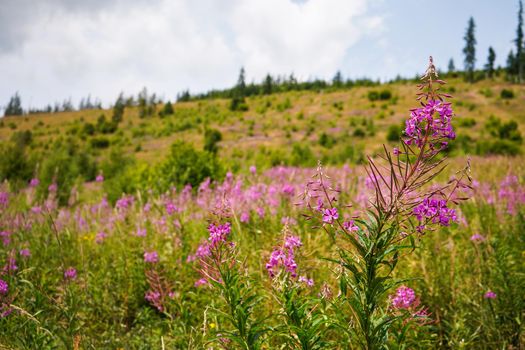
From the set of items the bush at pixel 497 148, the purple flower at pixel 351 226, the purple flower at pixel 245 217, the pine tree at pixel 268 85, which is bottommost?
the bush at pixel 497 148

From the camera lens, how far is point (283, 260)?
1325 millimetres

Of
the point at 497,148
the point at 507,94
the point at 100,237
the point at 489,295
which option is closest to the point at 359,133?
the point at 497,148

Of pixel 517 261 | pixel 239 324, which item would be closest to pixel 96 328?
pixel 239 324

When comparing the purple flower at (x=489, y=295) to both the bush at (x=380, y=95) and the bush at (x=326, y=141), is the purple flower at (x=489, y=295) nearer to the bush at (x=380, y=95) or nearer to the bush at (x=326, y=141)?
the bush at (x=326, y=141)

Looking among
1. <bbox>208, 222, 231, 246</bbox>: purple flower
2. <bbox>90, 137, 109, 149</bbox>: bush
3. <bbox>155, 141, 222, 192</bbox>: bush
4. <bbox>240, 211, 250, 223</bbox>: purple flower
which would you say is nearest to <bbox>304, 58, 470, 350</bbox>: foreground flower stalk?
<bbox>208, 222, 231, 246</bbox>: purple flower

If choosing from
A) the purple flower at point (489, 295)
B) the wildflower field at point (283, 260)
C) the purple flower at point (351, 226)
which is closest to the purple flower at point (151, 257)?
the wildflower field at point (283, 260)

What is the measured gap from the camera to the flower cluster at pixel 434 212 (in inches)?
39.3

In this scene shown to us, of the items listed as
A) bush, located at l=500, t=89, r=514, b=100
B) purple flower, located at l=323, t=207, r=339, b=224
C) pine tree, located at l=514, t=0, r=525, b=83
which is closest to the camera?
purple flower, located at l=323, t=207, r=339, b=224

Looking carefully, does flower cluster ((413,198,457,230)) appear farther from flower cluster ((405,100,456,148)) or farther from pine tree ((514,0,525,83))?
pine tree ((514,0,525,83))

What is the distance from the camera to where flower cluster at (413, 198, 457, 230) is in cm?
100

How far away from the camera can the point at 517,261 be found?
2.97 m

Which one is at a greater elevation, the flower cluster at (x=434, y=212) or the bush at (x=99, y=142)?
the flower cluster at (x=434, y=212)

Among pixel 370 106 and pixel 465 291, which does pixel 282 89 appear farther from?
→ pixel 465 291

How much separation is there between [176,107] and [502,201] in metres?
62.2
